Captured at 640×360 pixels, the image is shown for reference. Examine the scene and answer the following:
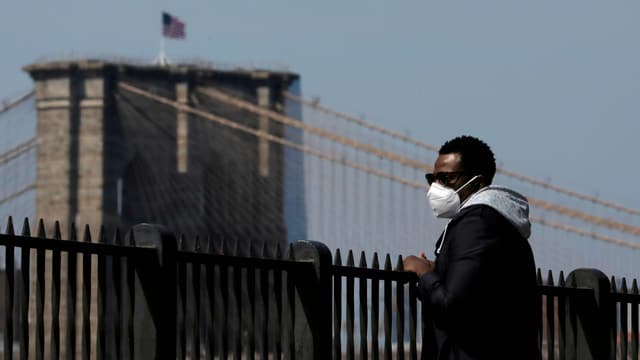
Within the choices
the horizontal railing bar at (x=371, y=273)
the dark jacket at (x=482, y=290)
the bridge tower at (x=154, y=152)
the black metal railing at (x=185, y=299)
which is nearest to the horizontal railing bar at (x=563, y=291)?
the black metal railing at (x=185, y=299)

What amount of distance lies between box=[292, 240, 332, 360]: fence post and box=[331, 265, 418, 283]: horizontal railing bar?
107mm

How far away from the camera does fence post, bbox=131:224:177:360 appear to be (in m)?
6.34

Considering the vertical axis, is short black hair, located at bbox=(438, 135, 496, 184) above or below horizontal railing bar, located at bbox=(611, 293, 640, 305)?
above

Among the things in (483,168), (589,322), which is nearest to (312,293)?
(483,168)

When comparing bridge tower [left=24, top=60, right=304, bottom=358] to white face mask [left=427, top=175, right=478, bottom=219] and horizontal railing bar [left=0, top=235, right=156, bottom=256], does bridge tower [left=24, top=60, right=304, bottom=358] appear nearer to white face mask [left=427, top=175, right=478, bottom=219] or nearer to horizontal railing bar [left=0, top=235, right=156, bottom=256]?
horizontal railing bar [left=0, top=235, right=156, bottom=256]

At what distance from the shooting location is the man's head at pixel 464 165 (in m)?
5.90

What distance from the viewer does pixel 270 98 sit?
80.6 meters

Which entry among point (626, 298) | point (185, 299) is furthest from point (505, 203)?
point (626, 298)

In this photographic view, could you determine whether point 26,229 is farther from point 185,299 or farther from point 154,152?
point 154,152

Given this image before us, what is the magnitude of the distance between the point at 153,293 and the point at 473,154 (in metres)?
1.24

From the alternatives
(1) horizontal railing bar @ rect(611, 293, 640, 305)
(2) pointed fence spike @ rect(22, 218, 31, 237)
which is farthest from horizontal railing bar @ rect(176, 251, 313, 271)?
(1) horizontal railing bar @ rect(611, 293, 640, 305)

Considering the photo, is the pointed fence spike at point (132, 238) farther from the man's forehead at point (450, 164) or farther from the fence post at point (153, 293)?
the man's forehead at point (450, 164)

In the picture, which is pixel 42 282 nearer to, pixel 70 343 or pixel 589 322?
pixel 70 343

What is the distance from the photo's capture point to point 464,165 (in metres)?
5.91
